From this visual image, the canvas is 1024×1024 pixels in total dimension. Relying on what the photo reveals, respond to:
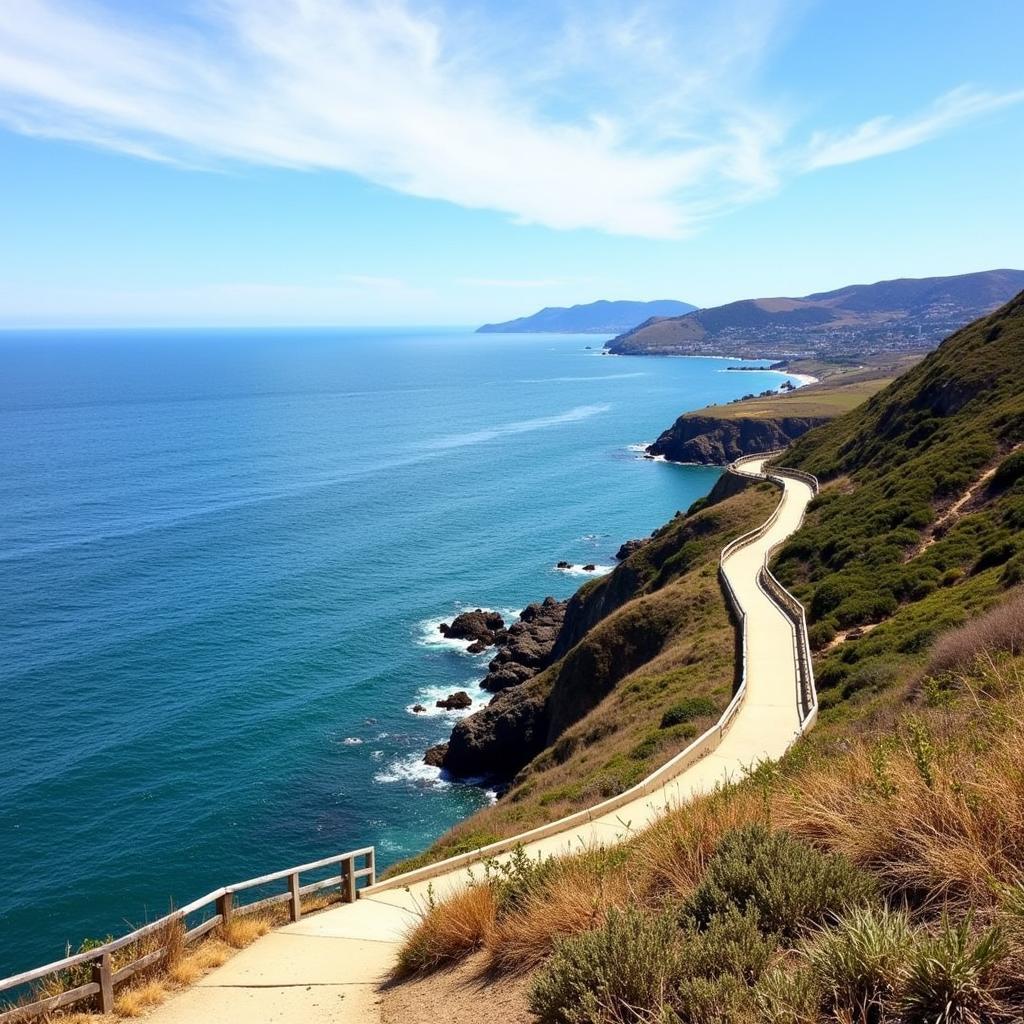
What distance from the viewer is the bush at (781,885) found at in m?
6.54

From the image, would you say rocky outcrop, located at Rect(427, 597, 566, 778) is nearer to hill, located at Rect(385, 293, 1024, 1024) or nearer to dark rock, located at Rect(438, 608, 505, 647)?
dark rock, located at Rect(438, 608, 505, 647)

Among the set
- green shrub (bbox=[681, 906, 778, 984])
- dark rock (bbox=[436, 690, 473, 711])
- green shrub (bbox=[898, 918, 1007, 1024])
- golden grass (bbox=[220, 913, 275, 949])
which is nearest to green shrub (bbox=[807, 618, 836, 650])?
golden grass (bbox=[220, 913, 275, 949])

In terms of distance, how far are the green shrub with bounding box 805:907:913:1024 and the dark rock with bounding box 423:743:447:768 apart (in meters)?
37.4

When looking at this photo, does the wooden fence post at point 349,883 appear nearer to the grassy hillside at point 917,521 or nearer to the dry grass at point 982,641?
the dry grass at point 982,641

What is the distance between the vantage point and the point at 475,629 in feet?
186

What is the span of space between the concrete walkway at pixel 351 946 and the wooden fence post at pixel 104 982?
19.5 inches

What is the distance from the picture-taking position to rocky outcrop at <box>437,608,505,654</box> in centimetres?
5597

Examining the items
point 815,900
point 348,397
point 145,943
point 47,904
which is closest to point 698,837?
point 815,900

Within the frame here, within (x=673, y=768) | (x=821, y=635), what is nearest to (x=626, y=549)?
(x=821, y=635)

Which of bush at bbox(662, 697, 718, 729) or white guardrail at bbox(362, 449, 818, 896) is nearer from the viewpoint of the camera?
white guardrail at bbox(362, 449, 818, 896)

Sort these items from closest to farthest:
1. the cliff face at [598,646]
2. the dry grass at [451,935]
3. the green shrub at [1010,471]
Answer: the dry grass at [451,935] < the green shrub at [1010,471] < the cliff face at [598,646]

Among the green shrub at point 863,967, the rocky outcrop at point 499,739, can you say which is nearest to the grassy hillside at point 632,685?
the rocky outcrop at point 499,739

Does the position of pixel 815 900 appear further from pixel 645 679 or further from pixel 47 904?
pixel 47 904

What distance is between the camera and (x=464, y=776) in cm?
4016
